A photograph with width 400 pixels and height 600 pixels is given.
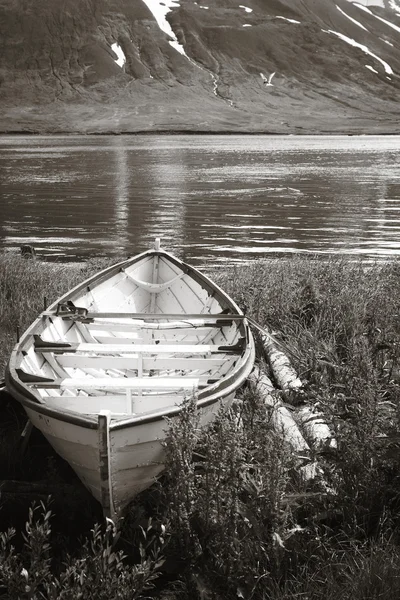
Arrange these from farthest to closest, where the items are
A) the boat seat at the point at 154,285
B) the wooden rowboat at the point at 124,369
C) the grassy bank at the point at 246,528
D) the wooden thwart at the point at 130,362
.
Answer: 1. the boat seat at the point at 154,285
2. the wooden thwart at the point at 130,362
3. the wooden rowboat at the point at 124,369
4. the grassy bank at the point at 246,528

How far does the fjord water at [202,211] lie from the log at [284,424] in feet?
34.8

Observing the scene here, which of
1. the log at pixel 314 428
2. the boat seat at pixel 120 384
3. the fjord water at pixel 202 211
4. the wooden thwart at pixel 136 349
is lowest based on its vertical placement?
the fjord water at pixel 202 211

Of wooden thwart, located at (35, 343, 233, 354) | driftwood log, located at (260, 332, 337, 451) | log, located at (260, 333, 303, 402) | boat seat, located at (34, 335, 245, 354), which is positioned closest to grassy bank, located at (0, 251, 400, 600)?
driftwood log, located at (260, 332, 337, 451)

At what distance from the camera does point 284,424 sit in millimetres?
5965

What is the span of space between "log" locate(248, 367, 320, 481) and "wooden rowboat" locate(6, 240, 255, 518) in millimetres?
464

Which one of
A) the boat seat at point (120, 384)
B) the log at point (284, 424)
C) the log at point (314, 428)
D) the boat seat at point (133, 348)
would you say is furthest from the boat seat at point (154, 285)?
the log at point (314, 428)

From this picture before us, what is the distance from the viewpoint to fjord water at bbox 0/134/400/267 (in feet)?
66.7

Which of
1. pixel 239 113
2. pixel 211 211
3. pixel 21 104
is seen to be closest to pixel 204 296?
pixel 211 211

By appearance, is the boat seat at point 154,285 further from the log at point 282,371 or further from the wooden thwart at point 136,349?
the wooden thwart at point 136,349

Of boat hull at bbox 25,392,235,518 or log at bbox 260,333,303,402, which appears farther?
log at bbox 260,333,303,402

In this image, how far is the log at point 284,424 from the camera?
5145 millimetres

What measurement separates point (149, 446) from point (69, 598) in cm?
150

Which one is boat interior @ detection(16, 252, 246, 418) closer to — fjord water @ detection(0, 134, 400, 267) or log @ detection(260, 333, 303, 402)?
log @ detection(260, 333, 303, 402)

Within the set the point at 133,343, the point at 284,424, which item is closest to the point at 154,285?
the point at 133,343
